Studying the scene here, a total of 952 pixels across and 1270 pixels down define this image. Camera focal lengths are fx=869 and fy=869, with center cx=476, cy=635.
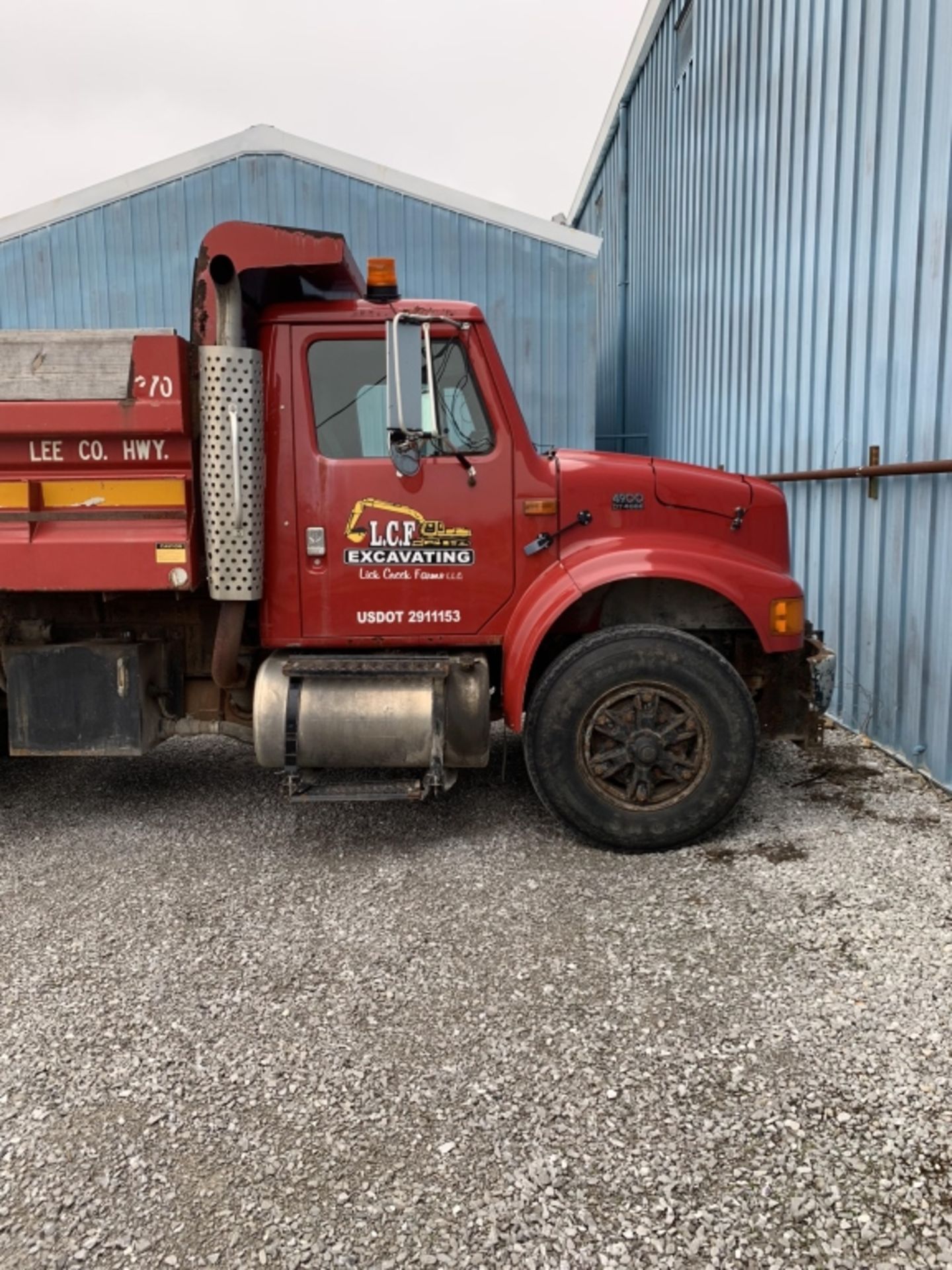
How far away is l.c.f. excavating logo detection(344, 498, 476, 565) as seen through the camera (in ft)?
14.2

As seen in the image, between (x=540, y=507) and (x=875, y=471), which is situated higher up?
(x=875, y=471)

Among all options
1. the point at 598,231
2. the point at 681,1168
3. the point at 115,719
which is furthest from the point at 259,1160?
the point at 598,231

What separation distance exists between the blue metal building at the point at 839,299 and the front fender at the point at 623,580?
4.57 ft

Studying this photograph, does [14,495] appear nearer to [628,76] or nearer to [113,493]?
[113,493]

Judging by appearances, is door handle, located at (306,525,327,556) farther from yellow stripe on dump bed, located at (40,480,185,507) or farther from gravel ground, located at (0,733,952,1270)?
gravel ground, located at (0,733,952,1270)

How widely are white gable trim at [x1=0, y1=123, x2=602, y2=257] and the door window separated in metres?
6.16

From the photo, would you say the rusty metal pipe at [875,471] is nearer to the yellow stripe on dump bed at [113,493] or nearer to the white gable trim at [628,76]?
the yellow stripe on dump bed at [113,493]

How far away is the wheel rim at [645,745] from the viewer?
13.9ft

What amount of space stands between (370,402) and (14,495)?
178 cm

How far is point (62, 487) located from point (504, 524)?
2.16m

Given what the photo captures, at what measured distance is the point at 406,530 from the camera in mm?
4344

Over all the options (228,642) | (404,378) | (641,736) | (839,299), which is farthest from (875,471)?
(228,642)

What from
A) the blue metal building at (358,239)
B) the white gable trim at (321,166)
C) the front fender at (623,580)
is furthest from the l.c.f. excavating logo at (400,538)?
the white gable trim at (321,166)

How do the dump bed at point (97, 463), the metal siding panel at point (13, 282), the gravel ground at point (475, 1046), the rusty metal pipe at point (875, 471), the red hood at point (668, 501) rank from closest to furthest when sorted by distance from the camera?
1. the gravel ground at point (475, 1046)
2. the dump bed at point (97, 463)
3. the red hood at point (668, 501)
4. the rusty metal pipe at point (875, 471)
5. the metal siding panel at point (13, 282)
